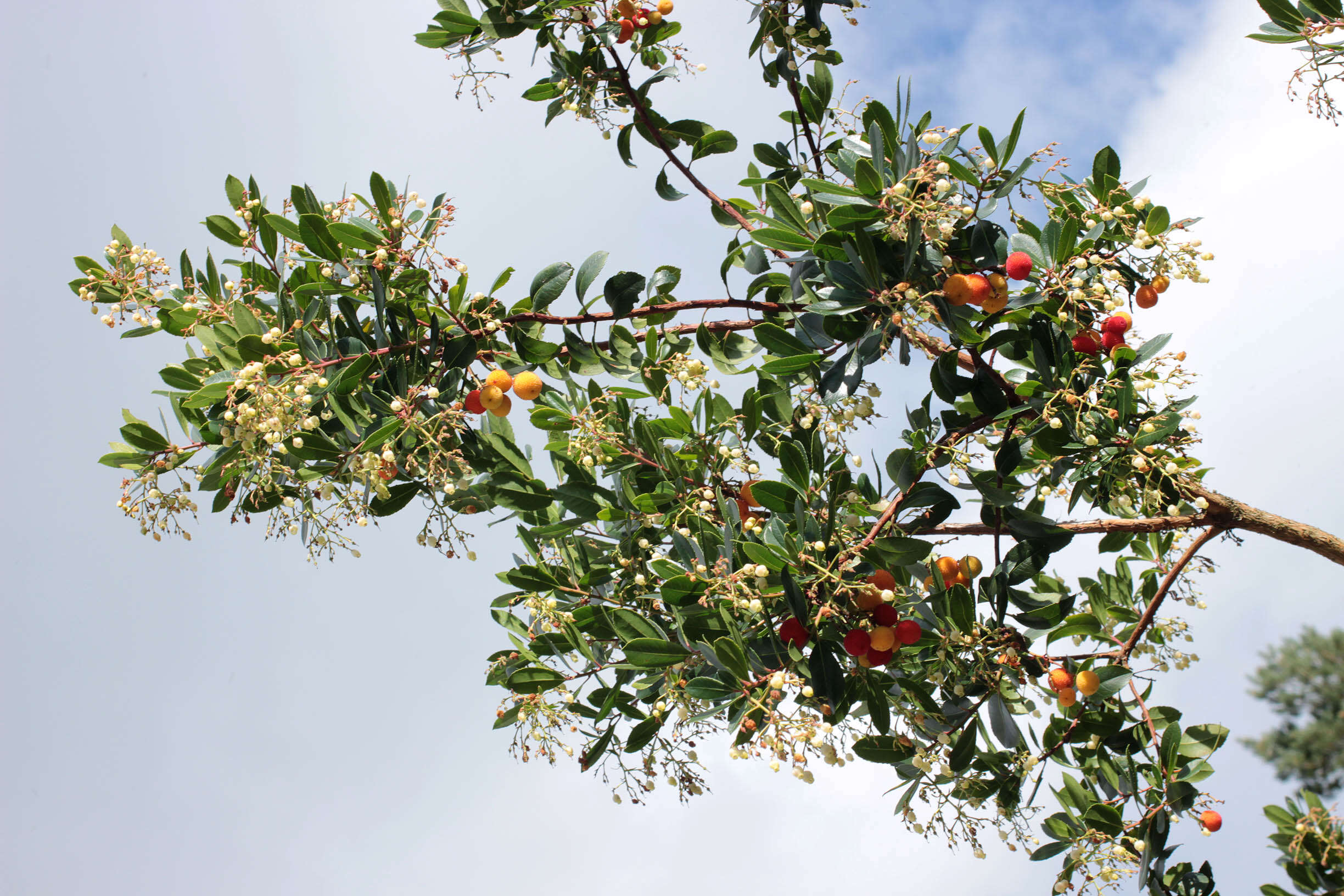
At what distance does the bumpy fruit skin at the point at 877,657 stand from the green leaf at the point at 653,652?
546 mm

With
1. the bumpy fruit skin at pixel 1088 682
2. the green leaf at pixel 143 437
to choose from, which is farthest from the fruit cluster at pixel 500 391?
the bumpy fruit skin at pixel 1088 682

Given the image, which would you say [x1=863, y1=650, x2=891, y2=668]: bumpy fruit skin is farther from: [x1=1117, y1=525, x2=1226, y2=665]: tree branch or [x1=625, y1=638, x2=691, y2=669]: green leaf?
[x1=1117, y1=525, x2=1226, y2=665]: tree branch

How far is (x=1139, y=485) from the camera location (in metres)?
2.97

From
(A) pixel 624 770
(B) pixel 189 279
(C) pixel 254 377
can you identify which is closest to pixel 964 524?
(A) pixel 624 770

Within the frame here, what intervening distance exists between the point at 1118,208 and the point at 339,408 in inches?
104

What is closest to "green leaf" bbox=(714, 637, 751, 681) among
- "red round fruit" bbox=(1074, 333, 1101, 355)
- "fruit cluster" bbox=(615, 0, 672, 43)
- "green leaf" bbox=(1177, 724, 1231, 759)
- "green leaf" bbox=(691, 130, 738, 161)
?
"red round fruit" bbox=(1074, 333, 1101, 355)

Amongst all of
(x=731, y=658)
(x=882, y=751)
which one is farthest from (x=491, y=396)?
(x=882, y=751)

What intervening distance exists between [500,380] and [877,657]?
1497mm

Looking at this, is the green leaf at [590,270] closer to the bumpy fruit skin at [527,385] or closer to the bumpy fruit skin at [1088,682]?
the bumpy fruit skin at [527,385]

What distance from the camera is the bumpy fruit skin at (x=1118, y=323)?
2908 mm

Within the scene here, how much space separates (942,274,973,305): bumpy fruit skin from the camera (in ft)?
8.32

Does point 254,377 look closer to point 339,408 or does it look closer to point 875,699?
point 339,408

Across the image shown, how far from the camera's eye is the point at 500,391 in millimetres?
2865

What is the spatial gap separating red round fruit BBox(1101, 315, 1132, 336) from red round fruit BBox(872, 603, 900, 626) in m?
1.27
